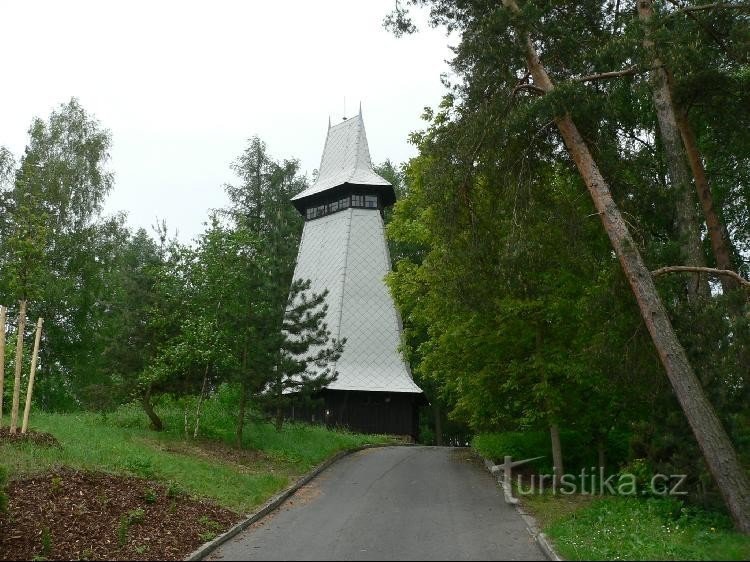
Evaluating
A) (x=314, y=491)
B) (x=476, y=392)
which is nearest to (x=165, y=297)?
(x=314, y=491)

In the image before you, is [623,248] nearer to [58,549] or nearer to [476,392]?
[476,392]

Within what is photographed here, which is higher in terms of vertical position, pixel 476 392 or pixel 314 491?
pixel 476 392

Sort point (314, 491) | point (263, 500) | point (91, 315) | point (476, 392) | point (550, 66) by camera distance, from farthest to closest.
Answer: point (91, 315)
point (476, 392)
point (314, 491)
point (550, 66)
point (263, 500)

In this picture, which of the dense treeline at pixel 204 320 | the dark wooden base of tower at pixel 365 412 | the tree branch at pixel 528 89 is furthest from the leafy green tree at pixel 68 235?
the tree branch at pixel 528 89

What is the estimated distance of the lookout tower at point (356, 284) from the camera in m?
27.4

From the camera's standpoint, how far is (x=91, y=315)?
2620 centimetres

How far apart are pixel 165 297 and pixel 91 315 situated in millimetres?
11563

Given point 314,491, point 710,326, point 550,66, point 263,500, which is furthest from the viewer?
point 314,491

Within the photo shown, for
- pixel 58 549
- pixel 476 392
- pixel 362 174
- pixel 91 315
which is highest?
pixel 362 174

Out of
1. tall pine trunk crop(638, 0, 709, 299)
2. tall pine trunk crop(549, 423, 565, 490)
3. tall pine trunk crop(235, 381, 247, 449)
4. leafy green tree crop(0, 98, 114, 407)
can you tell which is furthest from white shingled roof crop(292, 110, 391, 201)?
tall pine trunk crop(638, 0, 709, 299)

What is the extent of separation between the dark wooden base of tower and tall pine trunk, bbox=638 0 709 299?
1804 centimetres

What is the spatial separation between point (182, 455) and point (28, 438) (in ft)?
11.7

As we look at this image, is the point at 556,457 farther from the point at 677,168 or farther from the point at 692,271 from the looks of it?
the point at 677,168

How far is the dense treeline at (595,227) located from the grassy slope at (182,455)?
4706mm
